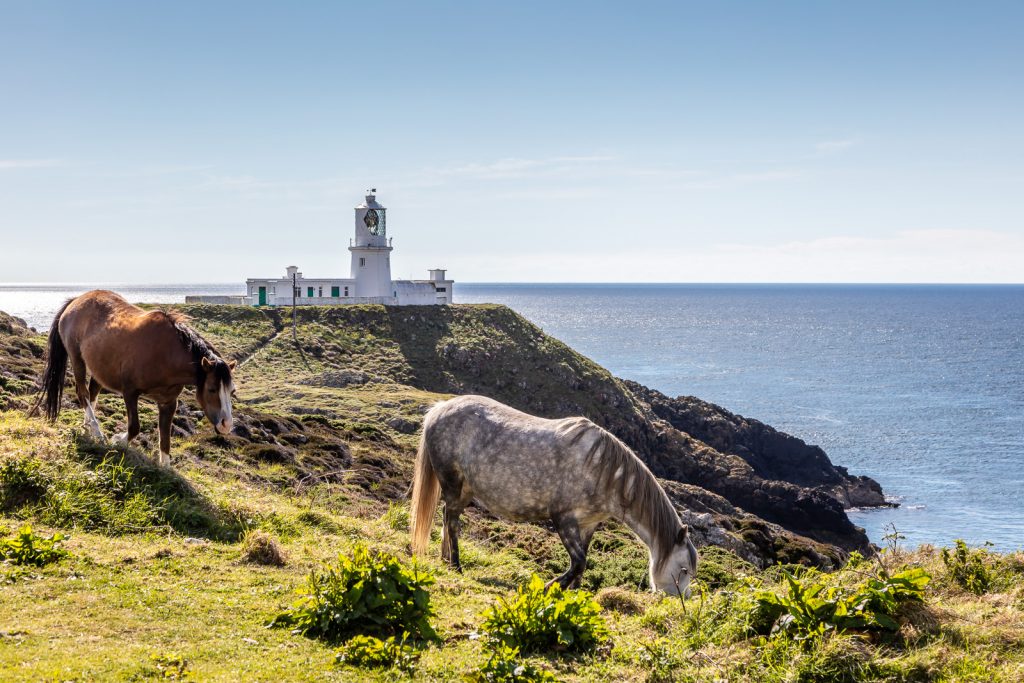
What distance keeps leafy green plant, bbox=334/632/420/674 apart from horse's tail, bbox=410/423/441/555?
4473 mm

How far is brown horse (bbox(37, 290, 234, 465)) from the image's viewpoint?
11.5m

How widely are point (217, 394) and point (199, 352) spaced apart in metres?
0.78

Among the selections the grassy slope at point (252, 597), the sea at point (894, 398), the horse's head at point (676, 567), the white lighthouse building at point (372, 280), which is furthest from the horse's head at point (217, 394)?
the white lighthouse building at point (372, 280)

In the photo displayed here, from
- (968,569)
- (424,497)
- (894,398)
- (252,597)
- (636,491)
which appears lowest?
(894,398)

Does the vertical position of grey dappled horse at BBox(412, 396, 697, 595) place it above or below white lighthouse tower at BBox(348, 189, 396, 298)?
below

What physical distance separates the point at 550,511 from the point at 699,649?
12.3 feet

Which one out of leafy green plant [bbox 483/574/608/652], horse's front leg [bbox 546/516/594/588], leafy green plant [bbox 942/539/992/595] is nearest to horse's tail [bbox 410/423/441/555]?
horse's front leg [bbox 546/516/594/588]

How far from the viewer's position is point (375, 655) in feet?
22.4

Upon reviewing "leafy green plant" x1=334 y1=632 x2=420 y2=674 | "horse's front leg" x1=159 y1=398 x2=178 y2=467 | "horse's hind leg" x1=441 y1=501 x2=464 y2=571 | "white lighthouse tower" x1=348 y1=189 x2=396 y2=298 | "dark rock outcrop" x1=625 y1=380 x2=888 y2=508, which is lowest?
"dark rock outcrop" x1=625 y1=380 x2=888 y2=508

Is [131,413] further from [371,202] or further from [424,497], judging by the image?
[371,202]

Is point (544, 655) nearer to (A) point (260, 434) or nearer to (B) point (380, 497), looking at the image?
(B) point (380, 497)

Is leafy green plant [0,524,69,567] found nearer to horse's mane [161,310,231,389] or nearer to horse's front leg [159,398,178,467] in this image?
horse's mane [161,310,231,389]

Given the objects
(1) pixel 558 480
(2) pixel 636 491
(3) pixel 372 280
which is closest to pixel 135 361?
(1) pixel 558 480

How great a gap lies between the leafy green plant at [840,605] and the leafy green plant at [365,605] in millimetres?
3266
